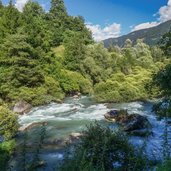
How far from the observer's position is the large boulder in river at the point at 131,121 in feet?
105

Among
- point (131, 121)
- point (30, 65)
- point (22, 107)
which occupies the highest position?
point (30, 65)

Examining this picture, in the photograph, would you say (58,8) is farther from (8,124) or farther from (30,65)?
(8,124)

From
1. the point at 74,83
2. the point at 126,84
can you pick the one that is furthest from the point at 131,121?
the point at 74,83

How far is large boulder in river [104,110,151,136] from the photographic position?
105 ft

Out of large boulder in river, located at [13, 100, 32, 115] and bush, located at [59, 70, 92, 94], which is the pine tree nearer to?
bush, located at [59, 70, 92, 94]

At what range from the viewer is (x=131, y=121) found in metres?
34.5

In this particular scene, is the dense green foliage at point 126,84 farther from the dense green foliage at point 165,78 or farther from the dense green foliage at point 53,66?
the dense green foliage at point 165,78

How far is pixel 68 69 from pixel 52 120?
102 ft

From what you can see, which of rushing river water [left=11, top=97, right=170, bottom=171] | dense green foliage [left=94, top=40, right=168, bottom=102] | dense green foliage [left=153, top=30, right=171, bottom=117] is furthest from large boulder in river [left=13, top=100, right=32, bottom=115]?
dense green foliage [left=153, top=30, right=171, bottom=117]

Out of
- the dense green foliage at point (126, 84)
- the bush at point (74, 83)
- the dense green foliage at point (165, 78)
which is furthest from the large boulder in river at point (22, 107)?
the dense green foliage at point (165, 78)

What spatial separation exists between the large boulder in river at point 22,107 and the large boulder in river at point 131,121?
12056mm

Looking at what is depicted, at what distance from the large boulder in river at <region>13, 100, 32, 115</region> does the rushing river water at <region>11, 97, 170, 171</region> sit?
111 centimetres

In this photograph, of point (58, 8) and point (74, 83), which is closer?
point (74, 83)

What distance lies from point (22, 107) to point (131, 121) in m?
17.6
